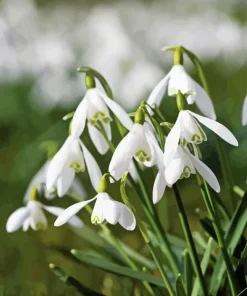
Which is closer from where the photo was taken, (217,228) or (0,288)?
(217,228)

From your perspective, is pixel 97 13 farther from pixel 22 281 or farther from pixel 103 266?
pixel 103 266

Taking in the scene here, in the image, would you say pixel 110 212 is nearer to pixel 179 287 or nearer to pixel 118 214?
pixel 118 214

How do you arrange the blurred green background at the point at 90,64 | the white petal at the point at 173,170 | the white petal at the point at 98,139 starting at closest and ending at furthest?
1. the white petal at the point at 173,170
2. the white petal at the point at 98,139
3. the blurred green background at the point at 90,64

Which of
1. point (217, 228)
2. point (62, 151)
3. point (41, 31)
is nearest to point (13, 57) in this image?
point (41, 31)

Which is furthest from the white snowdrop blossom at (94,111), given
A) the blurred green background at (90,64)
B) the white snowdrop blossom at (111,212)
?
the blurred green background at (90,64)

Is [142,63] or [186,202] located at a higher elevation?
[142,63]

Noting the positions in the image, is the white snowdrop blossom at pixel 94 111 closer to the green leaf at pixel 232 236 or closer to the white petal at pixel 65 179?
the white petal at pixel 65 179
